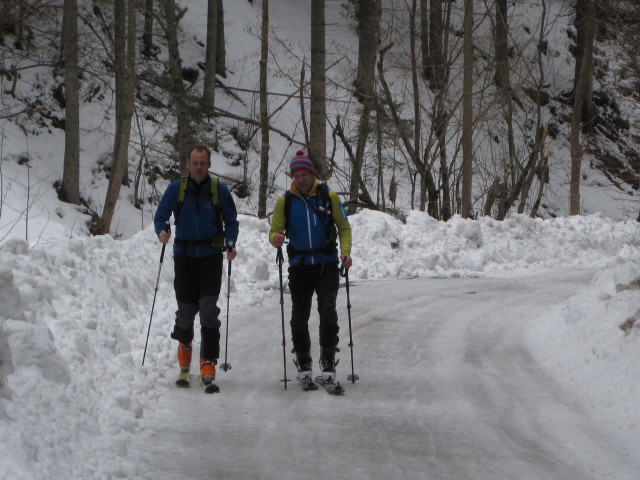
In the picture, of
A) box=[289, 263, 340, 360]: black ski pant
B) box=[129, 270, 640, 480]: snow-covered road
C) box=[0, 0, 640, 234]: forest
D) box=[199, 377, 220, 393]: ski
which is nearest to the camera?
box=[129, 270, 640, 480]: snow-covered road

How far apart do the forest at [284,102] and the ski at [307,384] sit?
6.55 metres

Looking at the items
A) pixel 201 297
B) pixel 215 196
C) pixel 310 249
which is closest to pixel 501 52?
pixel 310 249

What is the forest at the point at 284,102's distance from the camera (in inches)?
780

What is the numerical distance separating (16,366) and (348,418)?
8.34 feet

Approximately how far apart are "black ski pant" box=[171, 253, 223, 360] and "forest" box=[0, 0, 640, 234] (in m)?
6.61

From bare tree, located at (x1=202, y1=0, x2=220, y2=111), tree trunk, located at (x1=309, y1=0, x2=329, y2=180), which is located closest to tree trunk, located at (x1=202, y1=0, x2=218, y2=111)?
bare tree, located at (x1=202, y1=0, x2=220, y2=111)

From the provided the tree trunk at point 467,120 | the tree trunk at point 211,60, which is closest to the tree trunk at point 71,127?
the tree trunk at point 211,60

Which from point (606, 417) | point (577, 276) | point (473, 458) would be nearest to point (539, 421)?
point (606, 417)

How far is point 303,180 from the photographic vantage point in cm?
703

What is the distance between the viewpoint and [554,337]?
9.18 metres

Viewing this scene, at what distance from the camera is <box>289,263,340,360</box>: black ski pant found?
7.10 meters

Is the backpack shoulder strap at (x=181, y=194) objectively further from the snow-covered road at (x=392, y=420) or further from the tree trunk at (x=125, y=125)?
the tree trunk at (x=125, y=125)

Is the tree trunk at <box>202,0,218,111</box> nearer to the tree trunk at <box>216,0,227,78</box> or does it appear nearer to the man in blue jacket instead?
the tree trunk at <box>216,0,227,78</box>

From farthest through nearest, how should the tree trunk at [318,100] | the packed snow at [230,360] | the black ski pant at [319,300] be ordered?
the tree trunk at [318,100], the black ski pant at [319,300], the packed snow at [230,360]
